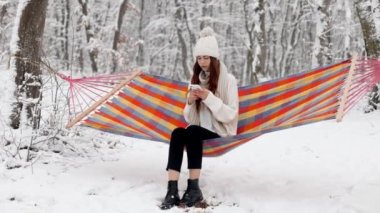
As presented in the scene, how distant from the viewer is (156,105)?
364 cm

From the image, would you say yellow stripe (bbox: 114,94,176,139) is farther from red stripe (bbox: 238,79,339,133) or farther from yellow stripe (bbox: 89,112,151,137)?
red stripe (bbox: 238,79,339,133)

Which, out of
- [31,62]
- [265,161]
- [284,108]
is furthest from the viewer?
[265,161]

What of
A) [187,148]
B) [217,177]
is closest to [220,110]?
[187,148]

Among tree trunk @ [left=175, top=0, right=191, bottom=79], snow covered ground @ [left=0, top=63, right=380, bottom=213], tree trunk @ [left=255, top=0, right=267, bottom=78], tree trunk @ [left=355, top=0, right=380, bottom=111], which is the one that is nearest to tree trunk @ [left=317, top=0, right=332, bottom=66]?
tree trunk @ [left=255, top=0, right=267, bottom=78]

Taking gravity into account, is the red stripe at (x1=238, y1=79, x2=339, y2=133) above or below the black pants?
above

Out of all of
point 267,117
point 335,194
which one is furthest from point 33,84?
point 335,194

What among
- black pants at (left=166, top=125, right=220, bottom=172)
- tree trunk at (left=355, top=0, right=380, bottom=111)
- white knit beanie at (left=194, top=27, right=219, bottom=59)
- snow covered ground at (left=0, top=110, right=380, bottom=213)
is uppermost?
tree trunk at (left=355, top=0, right=380, bottom=111)

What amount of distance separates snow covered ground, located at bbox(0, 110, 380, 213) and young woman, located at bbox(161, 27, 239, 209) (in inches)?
7.3

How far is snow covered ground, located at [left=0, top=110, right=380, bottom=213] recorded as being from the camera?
109 inches

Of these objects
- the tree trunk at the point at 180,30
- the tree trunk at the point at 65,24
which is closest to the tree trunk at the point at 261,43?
the tree trunk at the point at 180,30

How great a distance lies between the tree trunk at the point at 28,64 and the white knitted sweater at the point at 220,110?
1341 millimetres

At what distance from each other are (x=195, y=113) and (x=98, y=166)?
100cm

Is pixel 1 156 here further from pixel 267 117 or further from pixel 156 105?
pixel 267 117

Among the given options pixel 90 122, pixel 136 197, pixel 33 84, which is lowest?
pixel 136 197
